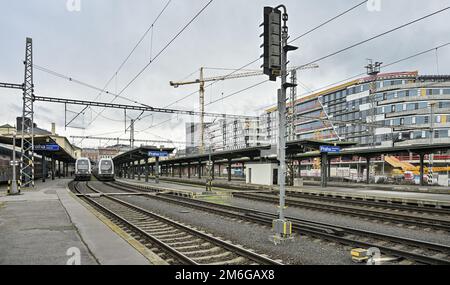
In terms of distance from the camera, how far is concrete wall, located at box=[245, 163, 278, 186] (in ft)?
121

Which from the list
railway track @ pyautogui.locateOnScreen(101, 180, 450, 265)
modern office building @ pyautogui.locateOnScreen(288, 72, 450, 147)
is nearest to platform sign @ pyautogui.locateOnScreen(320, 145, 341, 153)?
railway track @ pyautogui.locateOnScreen(101, 180, 450, 265)

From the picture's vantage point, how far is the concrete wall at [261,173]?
121 feet

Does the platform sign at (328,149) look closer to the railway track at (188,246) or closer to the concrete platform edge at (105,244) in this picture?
the railway track at (188,246)

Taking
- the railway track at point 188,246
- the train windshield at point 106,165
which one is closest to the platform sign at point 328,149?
the railway track at point 188,246

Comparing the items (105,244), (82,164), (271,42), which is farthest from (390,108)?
(105,244)

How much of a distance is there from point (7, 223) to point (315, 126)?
8537 centimetres

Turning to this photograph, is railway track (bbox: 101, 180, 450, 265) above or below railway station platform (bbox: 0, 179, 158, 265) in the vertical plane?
below

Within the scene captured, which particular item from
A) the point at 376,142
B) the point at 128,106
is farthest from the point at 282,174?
the point at 376,142

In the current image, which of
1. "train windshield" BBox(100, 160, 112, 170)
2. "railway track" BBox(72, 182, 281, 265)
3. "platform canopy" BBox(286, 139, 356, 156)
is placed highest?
"platform canopy" BBox(286, 139, 356, 156)

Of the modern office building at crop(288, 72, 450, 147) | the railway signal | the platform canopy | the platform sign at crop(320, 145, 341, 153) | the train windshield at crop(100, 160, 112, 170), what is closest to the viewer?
the railway signal

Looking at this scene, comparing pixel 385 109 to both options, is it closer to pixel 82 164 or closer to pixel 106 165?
pixel 106 165

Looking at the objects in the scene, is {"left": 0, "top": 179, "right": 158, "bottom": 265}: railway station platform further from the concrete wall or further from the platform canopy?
the concrete wall

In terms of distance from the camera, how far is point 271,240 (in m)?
9.72
